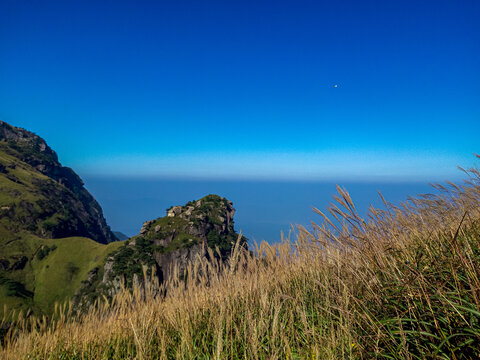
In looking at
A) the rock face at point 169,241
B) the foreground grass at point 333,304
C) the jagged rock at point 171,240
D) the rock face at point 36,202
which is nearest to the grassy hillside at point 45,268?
the rock face at point 169,241

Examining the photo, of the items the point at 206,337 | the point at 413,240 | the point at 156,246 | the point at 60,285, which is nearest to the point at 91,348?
the point at 206,337

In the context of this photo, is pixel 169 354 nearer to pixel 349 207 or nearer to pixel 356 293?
pixel 356 293

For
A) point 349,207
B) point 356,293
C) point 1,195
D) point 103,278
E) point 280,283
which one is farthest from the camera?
point 1,195

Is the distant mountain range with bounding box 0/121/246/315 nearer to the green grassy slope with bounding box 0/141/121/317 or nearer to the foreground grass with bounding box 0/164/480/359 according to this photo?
the green grassy slope with bounding box 0/141/121/317

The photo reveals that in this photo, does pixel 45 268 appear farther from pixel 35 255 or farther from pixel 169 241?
pixel 169 241

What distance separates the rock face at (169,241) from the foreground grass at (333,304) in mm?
73508

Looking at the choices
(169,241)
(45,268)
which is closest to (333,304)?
(169,241)

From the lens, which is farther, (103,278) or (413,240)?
(103,278)

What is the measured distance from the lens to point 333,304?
9.05ft

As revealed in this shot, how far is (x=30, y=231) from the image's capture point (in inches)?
4611

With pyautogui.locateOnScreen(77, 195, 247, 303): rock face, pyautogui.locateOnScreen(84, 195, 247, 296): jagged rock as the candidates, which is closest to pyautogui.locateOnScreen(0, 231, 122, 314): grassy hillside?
pyautogui.locateOnScreen(77, 195, 247, 303): rock face

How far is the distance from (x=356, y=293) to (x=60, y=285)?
11652 centimetres

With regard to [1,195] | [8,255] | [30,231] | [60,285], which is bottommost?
[60,285]

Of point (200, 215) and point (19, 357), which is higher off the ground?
point (200, 215)
